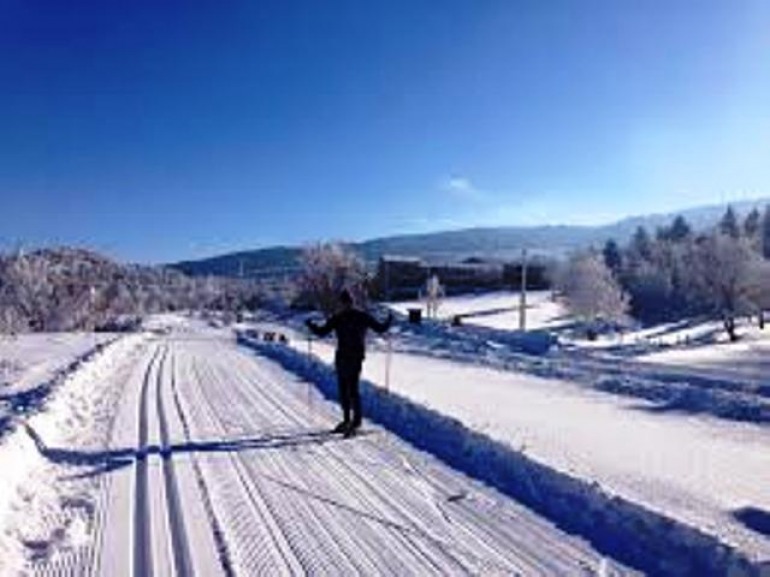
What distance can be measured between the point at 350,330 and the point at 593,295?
98073mm

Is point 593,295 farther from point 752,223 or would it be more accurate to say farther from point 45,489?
point 45,489

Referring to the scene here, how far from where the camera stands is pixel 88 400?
20.1m

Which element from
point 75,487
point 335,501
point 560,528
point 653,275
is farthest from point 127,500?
point 653,275

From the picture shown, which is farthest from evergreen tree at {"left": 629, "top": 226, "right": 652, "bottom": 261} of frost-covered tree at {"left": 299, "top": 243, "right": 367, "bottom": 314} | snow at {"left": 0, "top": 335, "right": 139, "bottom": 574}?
snow at {"left": 0, "top": 335, "right": 139, "bottom": 574}

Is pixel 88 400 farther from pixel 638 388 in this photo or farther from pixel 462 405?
pixel 638 388

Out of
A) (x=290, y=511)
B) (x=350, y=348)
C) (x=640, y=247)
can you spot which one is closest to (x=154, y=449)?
(x=350, y=348)

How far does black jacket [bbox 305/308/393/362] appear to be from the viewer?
1588 centimetres

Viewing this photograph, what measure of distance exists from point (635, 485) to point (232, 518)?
397 centimetres

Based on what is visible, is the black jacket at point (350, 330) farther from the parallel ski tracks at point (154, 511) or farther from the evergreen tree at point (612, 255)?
the evergreen tree at point (612, 255)

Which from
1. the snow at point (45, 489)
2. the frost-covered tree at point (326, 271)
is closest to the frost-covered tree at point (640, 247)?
the frost-covered tree at point (326, 271)

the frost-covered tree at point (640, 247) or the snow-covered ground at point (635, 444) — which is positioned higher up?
the frost-covered tree at point (640, 247)

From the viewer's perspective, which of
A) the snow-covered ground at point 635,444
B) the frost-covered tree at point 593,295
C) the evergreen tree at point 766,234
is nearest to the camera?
the snow-covered ground at point 635,444

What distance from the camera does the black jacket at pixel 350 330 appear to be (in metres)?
15.9

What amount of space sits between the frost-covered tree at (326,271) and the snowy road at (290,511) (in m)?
94.6
